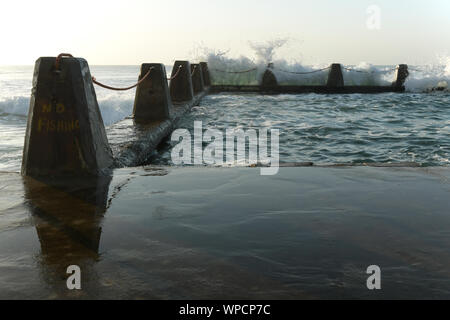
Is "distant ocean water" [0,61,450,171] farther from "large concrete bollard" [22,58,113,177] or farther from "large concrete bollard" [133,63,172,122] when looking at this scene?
"large concrete bollard" [22,58,113,177]

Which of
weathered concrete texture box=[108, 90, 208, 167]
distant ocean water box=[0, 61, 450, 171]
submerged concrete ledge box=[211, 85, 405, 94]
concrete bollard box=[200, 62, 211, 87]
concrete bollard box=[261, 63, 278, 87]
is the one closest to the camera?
weathered concrete texture box=[108, 90, 208, 167]

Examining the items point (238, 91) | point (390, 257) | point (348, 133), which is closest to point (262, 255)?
point (390, 257)

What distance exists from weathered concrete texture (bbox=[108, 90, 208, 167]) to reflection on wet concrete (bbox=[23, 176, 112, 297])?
968 millimetres

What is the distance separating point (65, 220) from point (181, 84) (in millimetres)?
10614

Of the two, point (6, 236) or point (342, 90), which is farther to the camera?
point (342, 90)

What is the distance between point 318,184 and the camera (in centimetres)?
380

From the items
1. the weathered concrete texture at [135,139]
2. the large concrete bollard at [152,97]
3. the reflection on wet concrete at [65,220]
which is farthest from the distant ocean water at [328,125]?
the reflection on wet concrete at [65,220]

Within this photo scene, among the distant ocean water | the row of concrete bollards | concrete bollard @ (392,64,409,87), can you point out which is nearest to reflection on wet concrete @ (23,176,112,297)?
the row of concrete bollards

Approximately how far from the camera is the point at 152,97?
8.30 metres

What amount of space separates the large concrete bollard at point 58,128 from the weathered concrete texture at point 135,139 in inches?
24.4

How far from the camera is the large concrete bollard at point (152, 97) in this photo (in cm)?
826

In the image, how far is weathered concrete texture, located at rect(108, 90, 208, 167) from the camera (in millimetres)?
5114

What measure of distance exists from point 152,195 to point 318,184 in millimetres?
1428

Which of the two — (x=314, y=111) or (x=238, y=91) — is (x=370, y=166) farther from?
(x=238, y=91)
